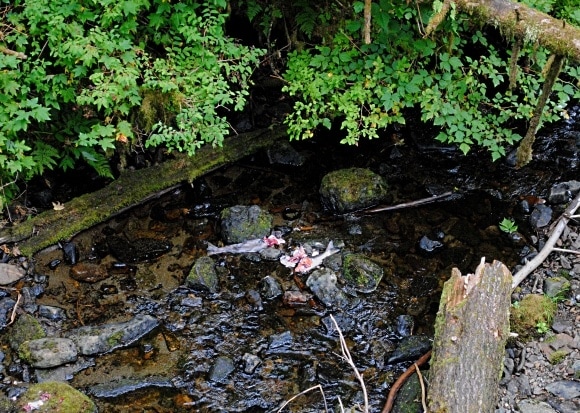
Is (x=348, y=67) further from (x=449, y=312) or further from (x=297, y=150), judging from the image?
(x=449, y=312)

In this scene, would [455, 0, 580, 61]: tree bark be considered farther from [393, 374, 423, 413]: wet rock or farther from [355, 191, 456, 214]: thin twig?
[393, 374, 423, 413]: wet rock

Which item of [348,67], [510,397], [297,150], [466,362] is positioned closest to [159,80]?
[348,67]

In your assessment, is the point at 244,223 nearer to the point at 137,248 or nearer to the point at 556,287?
the point at 137,248

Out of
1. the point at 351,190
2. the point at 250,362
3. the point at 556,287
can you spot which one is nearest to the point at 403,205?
the point at 351,190

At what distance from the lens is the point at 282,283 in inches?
272

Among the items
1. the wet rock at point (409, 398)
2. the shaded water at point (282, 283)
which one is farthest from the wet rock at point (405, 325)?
the wet rock at point (409, 398)

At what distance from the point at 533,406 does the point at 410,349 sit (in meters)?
1.26

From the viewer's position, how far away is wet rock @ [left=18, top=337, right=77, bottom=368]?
576 cm

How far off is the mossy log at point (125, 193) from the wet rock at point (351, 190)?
147 cm

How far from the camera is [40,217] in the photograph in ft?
23.6

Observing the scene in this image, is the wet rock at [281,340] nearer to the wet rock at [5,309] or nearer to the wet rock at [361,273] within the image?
the wet rock at [361,273]

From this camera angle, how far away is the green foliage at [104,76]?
607 centimetres

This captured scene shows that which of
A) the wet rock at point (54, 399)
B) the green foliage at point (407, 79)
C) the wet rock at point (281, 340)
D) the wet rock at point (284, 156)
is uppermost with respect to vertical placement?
the green foliage at point (407, 79)

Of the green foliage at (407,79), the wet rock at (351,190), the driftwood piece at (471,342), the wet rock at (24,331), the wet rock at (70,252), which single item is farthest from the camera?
the wet rock at (351,190)
